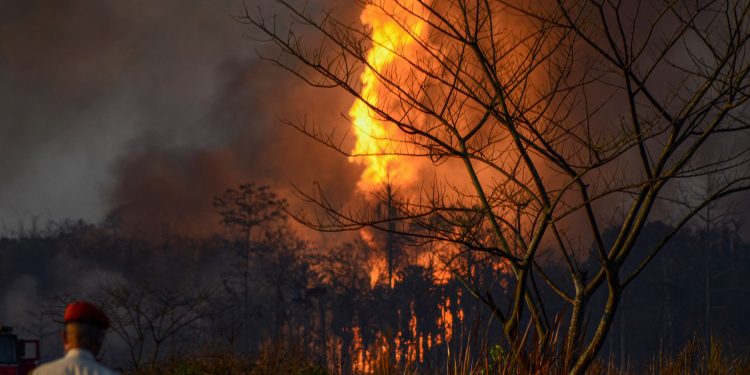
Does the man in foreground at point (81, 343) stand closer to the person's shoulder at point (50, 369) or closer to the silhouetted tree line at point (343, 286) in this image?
the person's shoulder at point (50, 369)

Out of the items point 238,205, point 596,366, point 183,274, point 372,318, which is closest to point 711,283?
point 372,318

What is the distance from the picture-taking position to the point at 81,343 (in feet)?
12.0

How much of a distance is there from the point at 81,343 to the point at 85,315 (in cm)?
11

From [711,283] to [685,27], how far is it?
178ft

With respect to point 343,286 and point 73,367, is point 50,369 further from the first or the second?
point 343,286

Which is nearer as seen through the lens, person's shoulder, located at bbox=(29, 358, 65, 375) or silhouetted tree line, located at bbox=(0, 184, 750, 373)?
person's shoulder, located at bbox=(29, 358, 65, 375)

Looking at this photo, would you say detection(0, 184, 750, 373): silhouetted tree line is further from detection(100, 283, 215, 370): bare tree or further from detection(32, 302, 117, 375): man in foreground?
detection(32, 302, 117, 375): man in foreground

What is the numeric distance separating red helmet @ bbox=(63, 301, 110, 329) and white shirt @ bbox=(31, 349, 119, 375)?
13cm

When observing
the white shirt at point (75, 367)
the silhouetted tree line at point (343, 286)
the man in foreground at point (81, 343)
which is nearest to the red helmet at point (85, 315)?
the man in foreground at point (81, 343)

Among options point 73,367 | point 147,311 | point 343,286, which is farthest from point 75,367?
point 343,286

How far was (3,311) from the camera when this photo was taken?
72.6 m

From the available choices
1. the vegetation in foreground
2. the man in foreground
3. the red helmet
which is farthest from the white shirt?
the vegetation in foreground

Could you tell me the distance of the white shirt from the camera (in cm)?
353

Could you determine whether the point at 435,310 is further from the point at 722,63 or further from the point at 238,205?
the point at 722,63
